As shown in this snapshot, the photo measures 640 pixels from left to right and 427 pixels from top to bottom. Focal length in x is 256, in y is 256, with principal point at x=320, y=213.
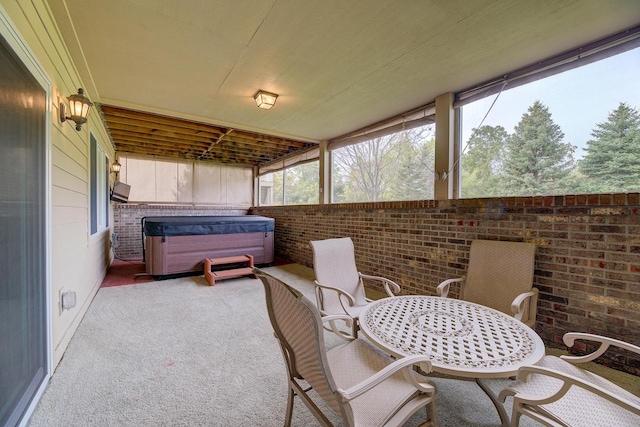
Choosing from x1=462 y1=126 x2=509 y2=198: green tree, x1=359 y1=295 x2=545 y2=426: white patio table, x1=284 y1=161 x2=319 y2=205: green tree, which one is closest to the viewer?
x1=359 y1=295 x2=545 y2=426: white patio table

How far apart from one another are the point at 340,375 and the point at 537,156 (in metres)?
3.04

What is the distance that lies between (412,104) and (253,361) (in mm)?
3831

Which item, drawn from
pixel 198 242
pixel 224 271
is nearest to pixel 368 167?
pixel 224 271

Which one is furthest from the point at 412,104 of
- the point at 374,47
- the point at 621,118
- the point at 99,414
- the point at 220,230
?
the point at 99,414

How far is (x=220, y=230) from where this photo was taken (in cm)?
518

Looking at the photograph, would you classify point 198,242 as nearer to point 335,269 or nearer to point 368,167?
point 335,269

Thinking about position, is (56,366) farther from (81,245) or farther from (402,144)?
(402,144)

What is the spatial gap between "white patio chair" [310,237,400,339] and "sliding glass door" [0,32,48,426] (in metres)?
1.91

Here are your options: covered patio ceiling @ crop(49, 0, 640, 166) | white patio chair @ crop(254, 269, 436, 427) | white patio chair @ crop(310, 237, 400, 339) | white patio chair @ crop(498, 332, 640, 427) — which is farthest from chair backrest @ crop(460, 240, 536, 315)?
covered patio ceiling @ crop(49, 0, 640, 166)

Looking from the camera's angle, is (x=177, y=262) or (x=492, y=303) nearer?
(x=492, y=303)

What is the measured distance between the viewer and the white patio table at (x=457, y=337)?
47.7 inches

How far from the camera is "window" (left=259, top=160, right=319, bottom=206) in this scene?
256 inches

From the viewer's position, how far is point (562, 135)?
8.50 feet

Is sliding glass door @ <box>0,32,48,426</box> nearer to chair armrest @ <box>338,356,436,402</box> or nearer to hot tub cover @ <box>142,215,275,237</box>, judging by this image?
chair armrest @ <box>338,356,436,402</box>
